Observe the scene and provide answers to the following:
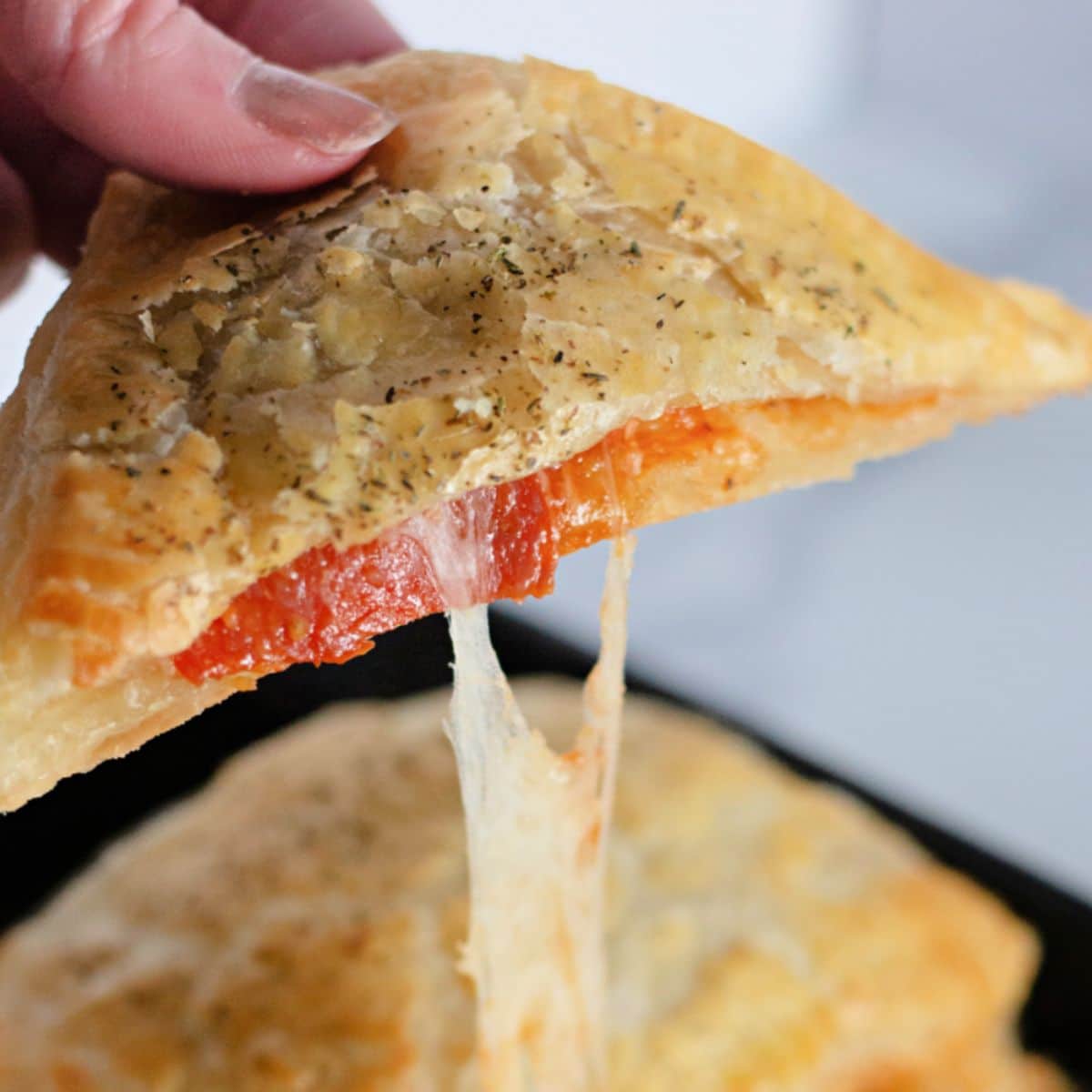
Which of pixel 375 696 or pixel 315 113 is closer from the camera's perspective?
pixel 315 113

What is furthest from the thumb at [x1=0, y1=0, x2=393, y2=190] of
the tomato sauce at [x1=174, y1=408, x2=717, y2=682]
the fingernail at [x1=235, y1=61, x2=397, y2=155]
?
the tomato sauce at [x1=174, y1=408, x2=717, y2=682]

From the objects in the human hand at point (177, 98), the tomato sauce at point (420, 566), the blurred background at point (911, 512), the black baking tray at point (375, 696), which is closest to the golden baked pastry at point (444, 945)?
the black baking tray at point (375, 696)

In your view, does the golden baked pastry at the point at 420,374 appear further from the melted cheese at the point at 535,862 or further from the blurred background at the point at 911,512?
the blurred background at the point at 911,512

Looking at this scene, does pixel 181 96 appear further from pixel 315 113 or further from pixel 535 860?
pixel 535 860

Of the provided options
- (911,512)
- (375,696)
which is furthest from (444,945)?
(911,512)

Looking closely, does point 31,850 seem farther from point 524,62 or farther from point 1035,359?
point 1035,359

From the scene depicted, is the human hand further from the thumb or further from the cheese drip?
the cheese drip
